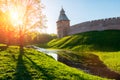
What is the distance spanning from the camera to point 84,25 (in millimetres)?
96500

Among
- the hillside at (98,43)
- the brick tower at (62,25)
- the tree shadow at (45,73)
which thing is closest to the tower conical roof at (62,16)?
the brick tower at (62,25)

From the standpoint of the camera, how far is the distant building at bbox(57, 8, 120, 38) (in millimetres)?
84619

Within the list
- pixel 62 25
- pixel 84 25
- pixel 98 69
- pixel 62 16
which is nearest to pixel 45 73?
pixel 98 69

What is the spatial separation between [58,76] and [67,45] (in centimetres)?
5876

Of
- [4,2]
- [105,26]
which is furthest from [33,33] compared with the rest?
[105,26]

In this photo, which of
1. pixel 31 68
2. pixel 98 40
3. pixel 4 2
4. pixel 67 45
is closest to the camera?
pixel 31 68

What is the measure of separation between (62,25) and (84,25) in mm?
14134

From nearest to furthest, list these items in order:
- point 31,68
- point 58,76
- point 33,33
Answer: point 58,76 < point 31,68 < point 33,33

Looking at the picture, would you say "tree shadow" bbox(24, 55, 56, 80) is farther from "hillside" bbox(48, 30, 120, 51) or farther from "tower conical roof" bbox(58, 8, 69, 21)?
"tower conical roof" bbox(58, 8, 69, 21)

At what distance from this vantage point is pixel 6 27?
3594 cm

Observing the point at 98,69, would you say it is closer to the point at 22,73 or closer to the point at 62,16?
the point at 22,73

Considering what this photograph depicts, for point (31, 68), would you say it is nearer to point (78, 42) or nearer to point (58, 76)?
point (58, 76)

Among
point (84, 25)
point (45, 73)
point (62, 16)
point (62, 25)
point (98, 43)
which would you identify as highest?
point (62, 16)

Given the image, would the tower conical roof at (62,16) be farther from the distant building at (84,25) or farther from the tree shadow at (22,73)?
the tree shadow at (22,73)
